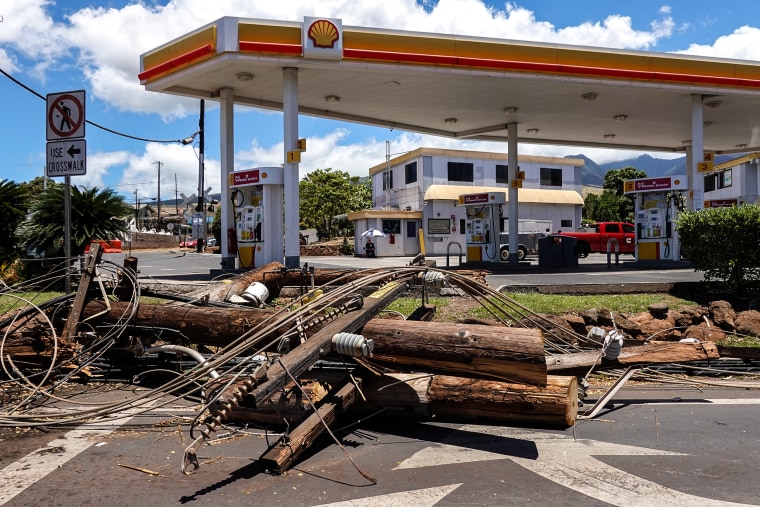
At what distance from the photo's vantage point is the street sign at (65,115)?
25.8 feet

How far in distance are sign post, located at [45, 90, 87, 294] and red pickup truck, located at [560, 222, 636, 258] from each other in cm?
2615

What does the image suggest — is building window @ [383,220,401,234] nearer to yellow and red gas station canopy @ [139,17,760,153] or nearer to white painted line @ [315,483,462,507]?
yellow and red gas station canopy @ [139,17,760,153]

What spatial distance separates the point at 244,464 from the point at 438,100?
16.9 meters

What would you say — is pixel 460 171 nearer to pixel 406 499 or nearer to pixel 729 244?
pixel 729 244

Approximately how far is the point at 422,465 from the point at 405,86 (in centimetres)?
1491

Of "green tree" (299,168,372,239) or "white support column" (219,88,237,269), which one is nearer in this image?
"white support column" (219,88,237,269)

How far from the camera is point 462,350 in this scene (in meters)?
4.53

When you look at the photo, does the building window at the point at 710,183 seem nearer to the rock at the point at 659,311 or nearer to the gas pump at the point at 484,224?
the gas pump at the point at 484,224

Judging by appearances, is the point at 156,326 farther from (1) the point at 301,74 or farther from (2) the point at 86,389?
(1) the point at 301,74

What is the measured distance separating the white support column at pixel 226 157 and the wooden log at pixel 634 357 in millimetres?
13263

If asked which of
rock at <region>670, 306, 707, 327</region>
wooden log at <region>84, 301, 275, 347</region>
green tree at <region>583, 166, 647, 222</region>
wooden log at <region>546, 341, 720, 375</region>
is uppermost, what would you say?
green tree at <region>583, 166, 647, 222</region>

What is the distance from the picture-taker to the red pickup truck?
30692 millimetres

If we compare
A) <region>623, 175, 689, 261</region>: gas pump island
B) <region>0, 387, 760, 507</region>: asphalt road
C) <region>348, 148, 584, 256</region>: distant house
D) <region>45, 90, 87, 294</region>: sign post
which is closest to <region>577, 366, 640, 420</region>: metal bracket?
<region>0, 387, 760, 507</region>: asphalt road

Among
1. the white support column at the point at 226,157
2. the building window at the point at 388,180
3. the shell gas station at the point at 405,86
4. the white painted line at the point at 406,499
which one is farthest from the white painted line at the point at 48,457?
the building window at the point at 388,180
